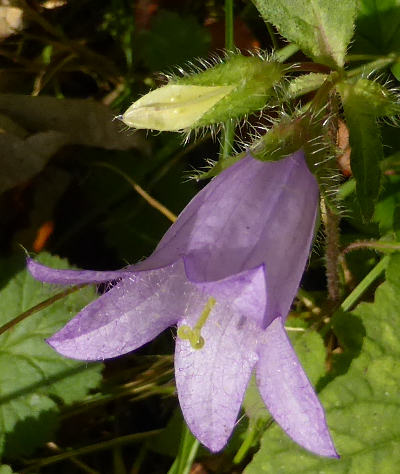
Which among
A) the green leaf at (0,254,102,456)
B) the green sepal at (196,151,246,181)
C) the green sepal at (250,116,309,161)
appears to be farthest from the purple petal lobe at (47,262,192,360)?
Result: the green leaf at (0,254,102,456)

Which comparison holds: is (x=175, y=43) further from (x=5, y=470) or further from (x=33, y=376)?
(x=5, y=470)

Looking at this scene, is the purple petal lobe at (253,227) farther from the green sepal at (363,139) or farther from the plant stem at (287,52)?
the plant stem at (287,52)

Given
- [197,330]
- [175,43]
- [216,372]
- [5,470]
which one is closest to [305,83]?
[197,330]

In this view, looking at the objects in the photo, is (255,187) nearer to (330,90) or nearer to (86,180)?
(330,90)

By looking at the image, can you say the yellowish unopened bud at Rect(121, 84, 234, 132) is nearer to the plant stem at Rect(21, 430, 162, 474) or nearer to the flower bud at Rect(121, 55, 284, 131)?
the flower bud at Rect(121, 55, 284, 131)

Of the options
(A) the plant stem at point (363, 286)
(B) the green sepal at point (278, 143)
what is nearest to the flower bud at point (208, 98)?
(B) the green sepal at point (278, 143)
